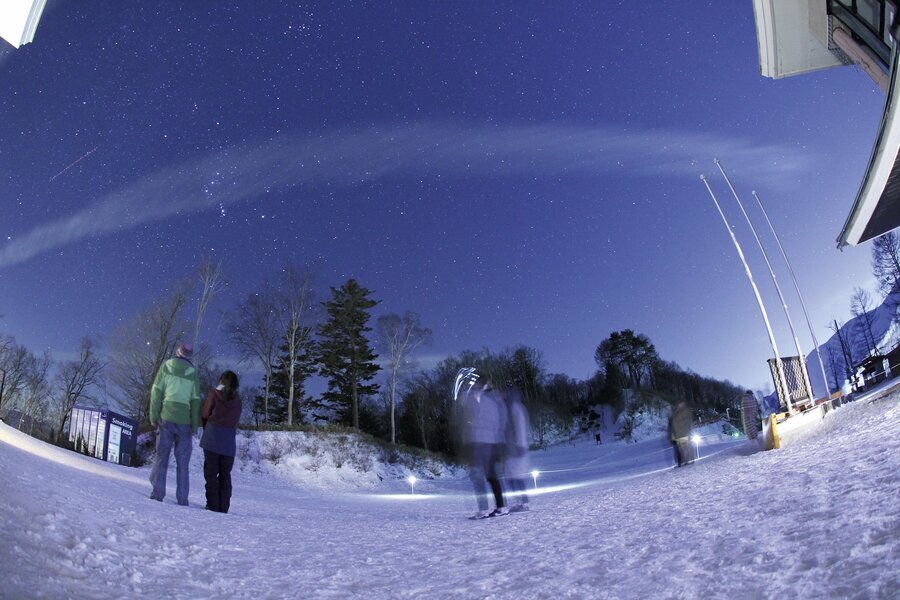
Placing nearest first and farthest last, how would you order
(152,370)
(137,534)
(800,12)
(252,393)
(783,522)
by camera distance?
(783,522), (137,534), (800,12), (152,370), (252,393)

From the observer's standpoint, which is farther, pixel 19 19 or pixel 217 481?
pixel 217 481

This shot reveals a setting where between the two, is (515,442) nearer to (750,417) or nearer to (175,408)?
(175,408)

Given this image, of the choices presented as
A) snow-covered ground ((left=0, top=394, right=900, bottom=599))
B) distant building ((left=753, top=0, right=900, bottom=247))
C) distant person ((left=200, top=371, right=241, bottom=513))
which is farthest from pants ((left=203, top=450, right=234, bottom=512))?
distant building ((left=753, top=0, right=900, bottom=247))

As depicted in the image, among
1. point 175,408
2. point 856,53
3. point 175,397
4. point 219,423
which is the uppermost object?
point 856,53

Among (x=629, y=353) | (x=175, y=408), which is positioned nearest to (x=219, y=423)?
(x=175, y=408)

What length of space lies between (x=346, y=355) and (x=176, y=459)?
A: 3093 cm

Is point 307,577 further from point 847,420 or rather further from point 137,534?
point 847,420

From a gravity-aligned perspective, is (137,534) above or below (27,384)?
below

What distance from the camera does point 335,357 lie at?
3506cm

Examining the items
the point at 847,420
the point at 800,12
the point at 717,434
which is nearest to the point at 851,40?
the point at 800,12

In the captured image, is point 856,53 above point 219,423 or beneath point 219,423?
above

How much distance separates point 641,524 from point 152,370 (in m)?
25.6

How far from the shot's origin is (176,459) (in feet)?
16.8

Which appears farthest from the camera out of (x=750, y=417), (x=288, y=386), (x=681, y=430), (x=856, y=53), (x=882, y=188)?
(x=288, y=386)
